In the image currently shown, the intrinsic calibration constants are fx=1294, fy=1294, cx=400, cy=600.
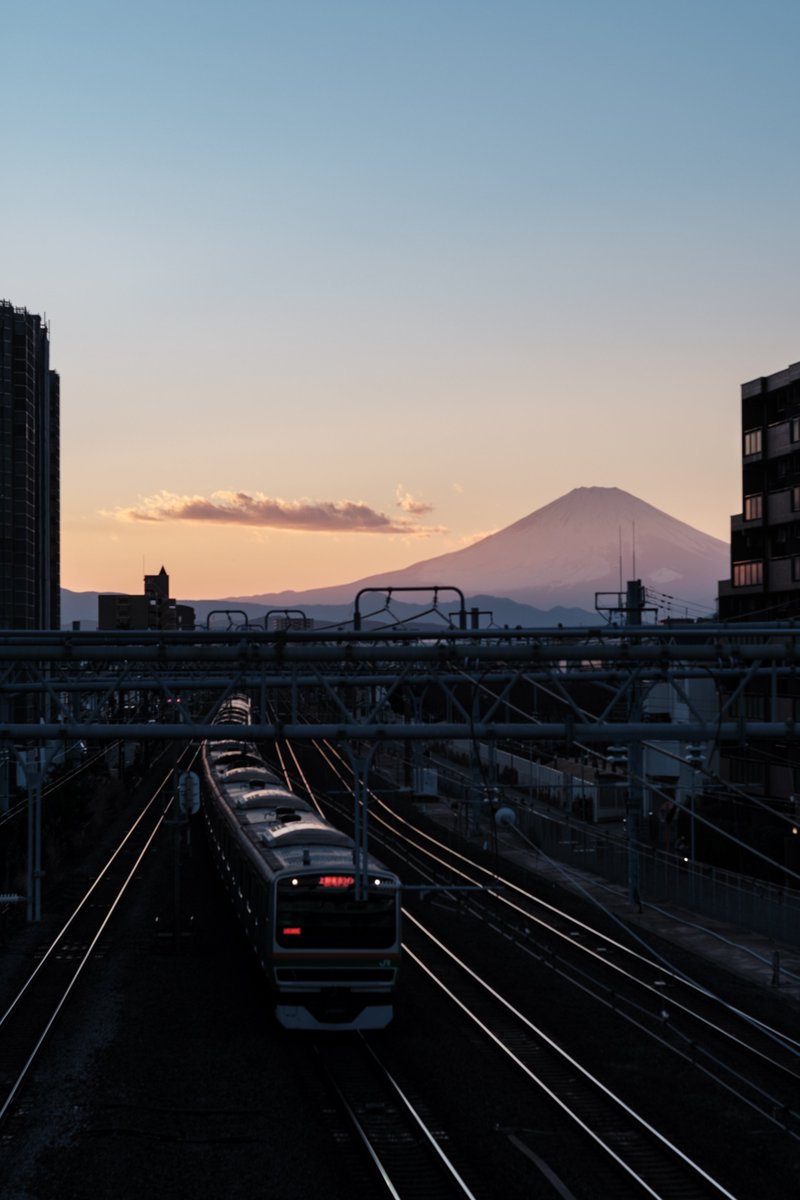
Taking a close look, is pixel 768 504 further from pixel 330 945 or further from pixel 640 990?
pixel 330 945

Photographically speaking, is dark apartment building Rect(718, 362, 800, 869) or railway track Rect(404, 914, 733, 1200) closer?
railway track Rect(404, 914, 733, 1200)

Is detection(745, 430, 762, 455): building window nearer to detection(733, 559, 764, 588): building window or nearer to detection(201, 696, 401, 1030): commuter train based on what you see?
detection(733, 559, 764, 588): building window

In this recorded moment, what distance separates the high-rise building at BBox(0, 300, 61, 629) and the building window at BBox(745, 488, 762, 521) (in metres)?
49.6

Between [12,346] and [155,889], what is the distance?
6115 centimetres

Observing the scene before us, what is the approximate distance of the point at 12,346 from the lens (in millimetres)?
86875

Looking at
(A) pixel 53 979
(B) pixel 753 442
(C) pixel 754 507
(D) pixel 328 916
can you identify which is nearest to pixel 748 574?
(C) pixel 754 507

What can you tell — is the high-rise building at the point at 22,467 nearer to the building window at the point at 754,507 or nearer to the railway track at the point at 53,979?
the railway track at the point at 53,979

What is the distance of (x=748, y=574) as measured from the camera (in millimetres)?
49438

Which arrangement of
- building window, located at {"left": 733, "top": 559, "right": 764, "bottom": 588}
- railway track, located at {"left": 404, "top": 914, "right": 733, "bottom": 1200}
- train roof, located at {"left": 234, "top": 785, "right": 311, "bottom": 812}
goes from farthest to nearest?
building window, located at {"left": 733, "top": 559, "right": 764, "bottom": 588}
train roof, located at {"left": 234, "top": 785, "right": 311, "bottom": 812}
railway track, located at {"left": 404, "top": 914, "right": 733, "bottom": 1200}

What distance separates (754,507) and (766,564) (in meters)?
2.61

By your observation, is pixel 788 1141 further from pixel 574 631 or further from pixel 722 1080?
pixel 574 631

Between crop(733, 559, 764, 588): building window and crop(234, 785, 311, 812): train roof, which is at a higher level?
crop(733, 559, 764, 588): building window

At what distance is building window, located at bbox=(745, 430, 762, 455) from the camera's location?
161 ft

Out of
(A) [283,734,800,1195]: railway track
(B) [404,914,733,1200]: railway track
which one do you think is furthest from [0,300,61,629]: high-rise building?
(B) [404,914,733,1200]: railway track
